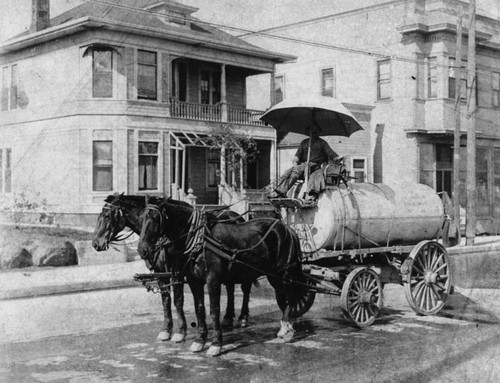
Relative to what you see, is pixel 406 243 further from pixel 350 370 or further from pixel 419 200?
pixel 350 370

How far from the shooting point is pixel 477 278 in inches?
577

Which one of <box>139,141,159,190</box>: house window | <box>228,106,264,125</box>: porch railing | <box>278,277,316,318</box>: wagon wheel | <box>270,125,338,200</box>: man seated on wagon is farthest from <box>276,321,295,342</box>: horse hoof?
<box>228,106,264,125</box>: porch railing

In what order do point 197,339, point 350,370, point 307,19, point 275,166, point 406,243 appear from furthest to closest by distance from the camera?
point 307,19, point 275,166, point 406,243, point 197,339, point 350,370

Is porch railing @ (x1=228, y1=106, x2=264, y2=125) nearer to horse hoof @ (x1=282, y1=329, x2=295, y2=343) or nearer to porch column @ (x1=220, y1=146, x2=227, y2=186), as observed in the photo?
porch column @ (x1=220, y1=146, x2=227, y2=186)

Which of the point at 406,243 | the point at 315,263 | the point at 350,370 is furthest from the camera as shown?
the point at 406,243

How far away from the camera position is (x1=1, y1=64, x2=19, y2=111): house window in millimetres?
25641

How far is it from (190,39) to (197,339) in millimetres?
18209

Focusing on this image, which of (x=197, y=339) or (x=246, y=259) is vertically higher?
(x=246, y=259)

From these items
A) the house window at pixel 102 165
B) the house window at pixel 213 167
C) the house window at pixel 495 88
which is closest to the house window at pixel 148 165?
the house window at pixel 102 165

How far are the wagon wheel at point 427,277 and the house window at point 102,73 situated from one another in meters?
15.5

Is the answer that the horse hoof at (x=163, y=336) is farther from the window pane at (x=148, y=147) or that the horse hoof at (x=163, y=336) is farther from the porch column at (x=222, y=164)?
the porch column at (x=222, y=164)

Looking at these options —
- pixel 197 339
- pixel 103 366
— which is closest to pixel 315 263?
pixel 197 339

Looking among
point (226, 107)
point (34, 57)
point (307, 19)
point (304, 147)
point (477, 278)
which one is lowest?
point (477, 278)

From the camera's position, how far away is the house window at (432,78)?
28688 mm
